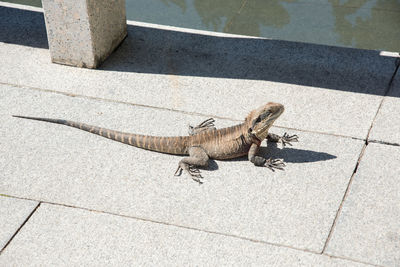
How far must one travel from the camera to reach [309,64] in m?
7.70

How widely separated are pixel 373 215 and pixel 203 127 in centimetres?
217

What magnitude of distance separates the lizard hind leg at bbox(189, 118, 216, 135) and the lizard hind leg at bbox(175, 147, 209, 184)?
390 millimetres

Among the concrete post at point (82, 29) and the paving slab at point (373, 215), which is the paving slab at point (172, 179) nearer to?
the paving slab at point (373, 215)

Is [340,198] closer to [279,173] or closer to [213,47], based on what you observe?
[279,173]

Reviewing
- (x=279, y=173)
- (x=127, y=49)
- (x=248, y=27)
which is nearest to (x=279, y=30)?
(x=248, y=27)

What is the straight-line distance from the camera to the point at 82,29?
24.1 ft

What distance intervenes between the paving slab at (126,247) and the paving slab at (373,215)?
214 millimetres

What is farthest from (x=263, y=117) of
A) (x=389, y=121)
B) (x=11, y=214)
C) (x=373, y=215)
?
(x=11, y=214)

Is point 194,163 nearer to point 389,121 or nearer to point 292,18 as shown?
point 389,121

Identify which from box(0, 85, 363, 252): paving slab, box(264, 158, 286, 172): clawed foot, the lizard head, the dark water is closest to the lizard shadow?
box(0, 85, 363, 252): paving slab

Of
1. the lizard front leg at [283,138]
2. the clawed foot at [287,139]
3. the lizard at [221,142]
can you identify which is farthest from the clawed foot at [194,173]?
the clawed foot at [287,139]

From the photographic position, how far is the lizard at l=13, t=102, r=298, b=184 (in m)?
5.75

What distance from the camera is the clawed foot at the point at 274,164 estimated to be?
5879mm

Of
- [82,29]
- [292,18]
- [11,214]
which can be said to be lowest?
[292,18]
